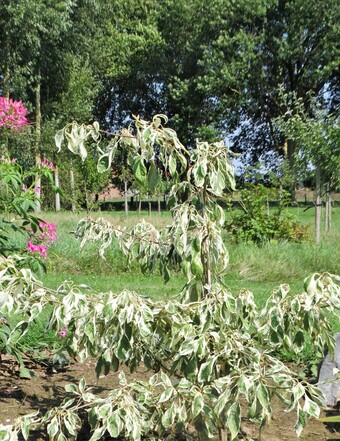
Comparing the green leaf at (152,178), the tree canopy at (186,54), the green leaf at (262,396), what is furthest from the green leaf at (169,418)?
the tree canopy at (186,54)

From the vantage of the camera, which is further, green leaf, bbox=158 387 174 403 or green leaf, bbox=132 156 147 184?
green leaf, bbox=132 156 147 184

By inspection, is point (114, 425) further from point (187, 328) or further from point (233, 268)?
point (233, 268)

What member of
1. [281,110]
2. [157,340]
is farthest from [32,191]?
[281,110]

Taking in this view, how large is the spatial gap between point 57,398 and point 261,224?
792 cm

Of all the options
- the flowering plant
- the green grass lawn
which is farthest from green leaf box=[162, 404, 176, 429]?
the green grass lawn

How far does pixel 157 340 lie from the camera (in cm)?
241

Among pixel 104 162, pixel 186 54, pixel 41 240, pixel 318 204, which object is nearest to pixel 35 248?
pixel 41 240

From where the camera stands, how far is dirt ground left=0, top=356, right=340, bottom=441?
2.82m

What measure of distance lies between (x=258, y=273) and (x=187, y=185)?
236 inches

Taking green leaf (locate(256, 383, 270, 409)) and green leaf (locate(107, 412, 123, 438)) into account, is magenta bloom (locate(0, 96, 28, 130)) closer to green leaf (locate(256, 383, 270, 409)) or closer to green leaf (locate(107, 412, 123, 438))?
green leaf (locate(107, 412, 123, 438))

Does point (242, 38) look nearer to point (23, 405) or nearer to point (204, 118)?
point (204, 118)

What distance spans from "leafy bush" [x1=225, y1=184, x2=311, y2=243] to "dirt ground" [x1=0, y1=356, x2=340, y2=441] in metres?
7.02

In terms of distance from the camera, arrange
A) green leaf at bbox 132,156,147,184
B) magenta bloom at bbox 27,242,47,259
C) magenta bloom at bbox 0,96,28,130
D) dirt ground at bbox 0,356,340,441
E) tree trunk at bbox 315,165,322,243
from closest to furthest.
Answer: green leaf at bbox 132,156,147,184, dirt ground at bbox 0,356,340,441, magenta bloom at bbox 27,242,47,259, magenta bloom at bbox 0,96,28,130, tree trunk at bbox 315,165,322,243

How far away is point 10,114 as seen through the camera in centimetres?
393
